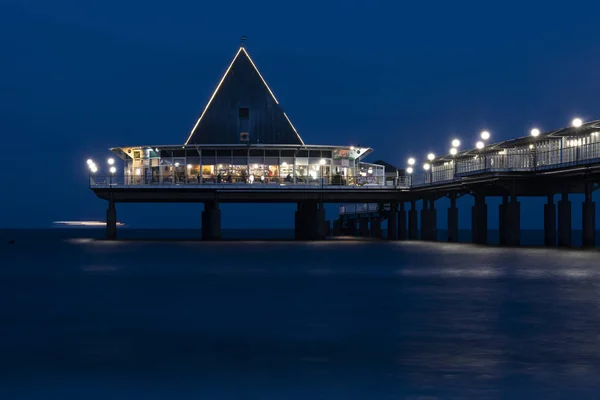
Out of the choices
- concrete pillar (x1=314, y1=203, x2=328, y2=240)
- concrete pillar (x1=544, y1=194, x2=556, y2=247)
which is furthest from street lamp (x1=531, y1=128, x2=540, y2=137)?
concrete pillar (x1=314, y1=203, x2=328, y2=240)

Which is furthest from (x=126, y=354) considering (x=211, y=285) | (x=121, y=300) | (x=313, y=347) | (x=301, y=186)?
(x=301, y=186)

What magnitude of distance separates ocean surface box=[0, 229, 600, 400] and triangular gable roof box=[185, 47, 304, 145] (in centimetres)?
5199

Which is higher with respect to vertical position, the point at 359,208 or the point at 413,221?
the point at 359,208

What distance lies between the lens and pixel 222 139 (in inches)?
3494

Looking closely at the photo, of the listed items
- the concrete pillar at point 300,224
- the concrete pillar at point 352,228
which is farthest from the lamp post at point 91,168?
the concrete pillar at point 352,228

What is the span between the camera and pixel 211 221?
82188mm

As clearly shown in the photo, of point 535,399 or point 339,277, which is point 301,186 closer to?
point 339,277

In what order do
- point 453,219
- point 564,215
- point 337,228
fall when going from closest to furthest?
point 564,215, point 453,219, point 337,228

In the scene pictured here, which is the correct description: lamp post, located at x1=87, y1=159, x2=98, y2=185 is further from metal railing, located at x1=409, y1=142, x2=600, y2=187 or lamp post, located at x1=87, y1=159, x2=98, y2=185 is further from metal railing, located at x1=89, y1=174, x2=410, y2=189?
metal railing, located at x1=409, y1=142, x2=600, y2=187

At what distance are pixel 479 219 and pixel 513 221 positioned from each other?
21.2ft

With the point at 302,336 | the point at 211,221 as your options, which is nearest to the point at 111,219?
the point at 211,221

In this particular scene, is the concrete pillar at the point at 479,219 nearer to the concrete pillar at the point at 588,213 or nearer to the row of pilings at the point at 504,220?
the row of pilings at the point at 504,220

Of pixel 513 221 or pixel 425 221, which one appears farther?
pixel 425 221

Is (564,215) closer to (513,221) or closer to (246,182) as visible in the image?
(513,221)
